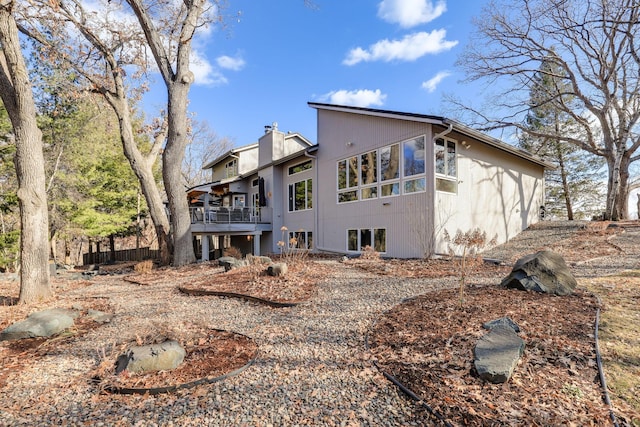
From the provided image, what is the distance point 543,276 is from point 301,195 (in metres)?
11.5

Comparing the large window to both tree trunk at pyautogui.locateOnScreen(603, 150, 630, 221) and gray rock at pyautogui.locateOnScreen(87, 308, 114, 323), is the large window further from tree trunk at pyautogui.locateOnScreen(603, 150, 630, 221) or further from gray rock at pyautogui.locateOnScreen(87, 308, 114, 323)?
tree trunk at pyautogui.locateOnScreen(603, 150, 630, 221)

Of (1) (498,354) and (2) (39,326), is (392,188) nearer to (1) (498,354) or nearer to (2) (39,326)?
(1) (498,354)

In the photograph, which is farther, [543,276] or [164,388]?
[543,276]

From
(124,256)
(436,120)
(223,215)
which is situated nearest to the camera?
(436,120)

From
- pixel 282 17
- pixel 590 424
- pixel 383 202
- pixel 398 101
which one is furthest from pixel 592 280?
pixel 398 101

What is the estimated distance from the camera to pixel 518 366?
298 cm

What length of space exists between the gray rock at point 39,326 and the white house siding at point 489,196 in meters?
9.03

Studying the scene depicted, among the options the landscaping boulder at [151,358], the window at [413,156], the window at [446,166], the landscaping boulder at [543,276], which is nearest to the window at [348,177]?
the window at [413,156]

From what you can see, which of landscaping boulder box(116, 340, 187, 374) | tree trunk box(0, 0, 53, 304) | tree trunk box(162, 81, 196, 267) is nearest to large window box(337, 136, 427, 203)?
tree trunk box(162, 81, 196, 267)

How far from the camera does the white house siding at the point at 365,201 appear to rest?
10055 millimetres

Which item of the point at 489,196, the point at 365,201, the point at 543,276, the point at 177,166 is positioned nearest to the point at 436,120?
the point at 365,201

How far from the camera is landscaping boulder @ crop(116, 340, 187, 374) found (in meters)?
3.15

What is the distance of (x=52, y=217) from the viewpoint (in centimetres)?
1478

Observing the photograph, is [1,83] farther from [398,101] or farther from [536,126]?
[536,126]
